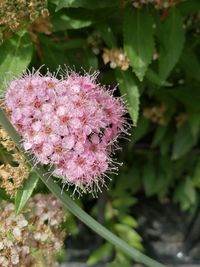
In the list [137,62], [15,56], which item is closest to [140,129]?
[137,62]

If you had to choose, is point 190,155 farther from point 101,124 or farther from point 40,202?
point 101,124

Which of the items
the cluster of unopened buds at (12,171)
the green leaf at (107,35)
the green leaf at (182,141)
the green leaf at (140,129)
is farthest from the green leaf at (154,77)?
the green leaf at (182,141)

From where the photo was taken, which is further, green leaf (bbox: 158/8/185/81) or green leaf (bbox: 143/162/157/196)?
green leaf (bbox: 143/162/157/196)

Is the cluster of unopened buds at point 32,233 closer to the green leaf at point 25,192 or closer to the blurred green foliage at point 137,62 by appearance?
the green leaf at point 25,192

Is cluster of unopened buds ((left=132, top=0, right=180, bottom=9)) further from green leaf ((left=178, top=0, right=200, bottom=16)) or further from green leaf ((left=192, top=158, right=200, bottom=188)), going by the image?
green leaf ((left=192, top=158, right=200, bottom=188))

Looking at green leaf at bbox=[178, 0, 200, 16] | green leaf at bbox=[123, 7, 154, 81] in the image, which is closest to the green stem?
green leaf at bbox=[123, 7, 154, 81]
